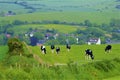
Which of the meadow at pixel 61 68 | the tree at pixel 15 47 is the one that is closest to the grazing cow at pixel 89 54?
the meadow at pixel 61 68

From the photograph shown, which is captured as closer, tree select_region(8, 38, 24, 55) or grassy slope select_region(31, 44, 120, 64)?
tree select_region(8, 38, 24, 55)

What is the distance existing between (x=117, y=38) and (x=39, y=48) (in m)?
120

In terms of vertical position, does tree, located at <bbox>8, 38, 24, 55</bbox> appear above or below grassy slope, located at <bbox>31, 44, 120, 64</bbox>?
above

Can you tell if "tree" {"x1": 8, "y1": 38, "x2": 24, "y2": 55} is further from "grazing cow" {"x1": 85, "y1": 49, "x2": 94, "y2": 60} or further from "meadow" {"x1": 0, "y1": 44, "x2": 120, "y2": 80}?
"grazing cow" {"x1": 85, "y1": 49, "x2": 94, "y2": 60}

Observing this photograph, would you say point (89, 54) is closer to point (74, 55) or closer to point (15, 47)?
point (74, 55)

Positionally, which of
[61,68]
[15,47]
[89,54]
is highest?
[61,68]

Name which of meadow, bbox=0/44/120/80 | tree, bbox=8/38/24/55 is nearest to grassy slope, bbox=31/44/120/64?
meadow, bbox=0/44/120/80

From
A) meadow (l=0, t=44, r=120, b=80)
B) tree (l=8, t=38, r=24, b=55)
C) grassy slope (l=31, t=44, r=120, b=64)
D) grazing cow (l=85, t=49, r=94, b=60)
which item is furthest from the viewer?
grazing cow (l=85, t=49, r=94, b=60)

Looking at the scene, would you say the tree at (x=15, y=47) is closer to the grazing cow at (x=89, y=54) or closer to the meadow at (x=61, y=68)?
the meadow at (x=61, y=68)

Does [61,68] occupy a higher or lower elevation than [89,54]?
higher

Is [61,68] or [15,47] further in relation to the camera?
[15,47]

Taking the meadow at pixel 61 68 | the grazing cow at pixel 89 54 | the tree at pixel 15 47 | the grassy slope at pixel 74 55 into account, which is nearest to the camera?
the meadow at pixel 61 68

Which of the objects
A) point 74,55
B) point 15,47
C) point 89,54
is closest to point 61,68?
point 15,47

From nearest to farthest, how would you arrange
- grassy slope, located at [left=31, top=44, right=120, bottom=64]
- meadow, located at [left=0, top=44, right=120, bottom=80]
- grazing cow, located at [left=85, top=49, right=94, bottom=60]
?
1. meadow, located at [left=0, top=44, right=120, bottom=80]
2. grassy slope, located at [left=31, top=44, right=120, bottom=64]
3. grazing cow, located at [left=85, top=49, right=94, bottom=60]
